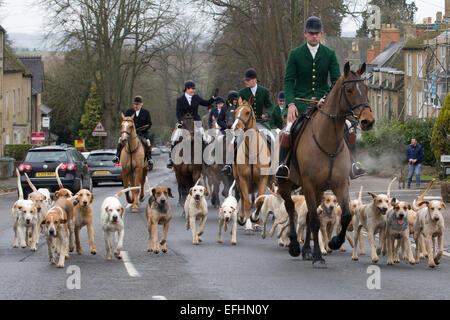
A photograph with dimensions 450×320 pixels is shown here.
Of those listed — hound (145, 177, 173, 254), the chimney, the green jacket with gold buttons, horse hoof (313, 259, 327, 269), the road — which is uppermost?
the chimney

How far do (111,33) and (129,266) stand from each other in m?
45.5

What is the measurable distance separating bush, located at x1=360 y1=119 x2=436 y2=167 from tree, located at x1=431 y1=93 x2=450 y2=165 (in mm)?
11643

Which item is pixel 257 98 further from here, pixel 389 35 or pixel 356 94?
pixel 389 35

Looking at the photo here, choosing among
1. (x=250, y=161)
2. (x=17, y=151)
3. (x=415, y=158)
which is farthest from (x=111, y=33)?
(x=250, y=161)

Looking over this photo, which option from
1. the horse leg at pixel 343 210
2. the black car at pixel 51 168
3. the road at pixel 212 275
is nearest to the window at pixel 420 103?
the black car at pixel 51 168

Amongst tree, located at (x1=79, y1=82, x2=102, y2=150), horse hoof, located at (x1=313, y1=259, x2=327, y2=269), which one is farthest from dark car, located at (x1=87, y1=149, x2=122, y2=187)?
tree, located at (x1=79, y1=82, x2=102, y2=150)

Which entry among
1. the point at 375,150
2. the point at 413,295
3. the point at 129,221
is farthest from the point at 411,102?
the point at 413,295

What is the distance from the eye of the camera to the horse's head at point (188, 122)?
20219 millimetres

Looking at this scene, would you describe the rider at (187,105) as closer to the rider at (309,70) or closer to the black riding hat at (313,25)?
the rider at (309,70)

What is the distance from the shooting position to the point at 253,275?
10.4m

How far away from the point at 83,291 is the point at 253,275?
6.99 ft

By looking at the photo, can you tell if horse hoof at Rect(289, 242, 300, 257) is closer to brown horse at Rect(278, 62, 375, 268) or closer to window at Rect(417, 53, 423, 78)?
brown horse at Rect(278, 62, 375, 268)

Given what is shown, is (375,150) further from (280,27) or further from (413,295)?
A: (413,295)

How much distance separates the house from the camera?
58.6m
